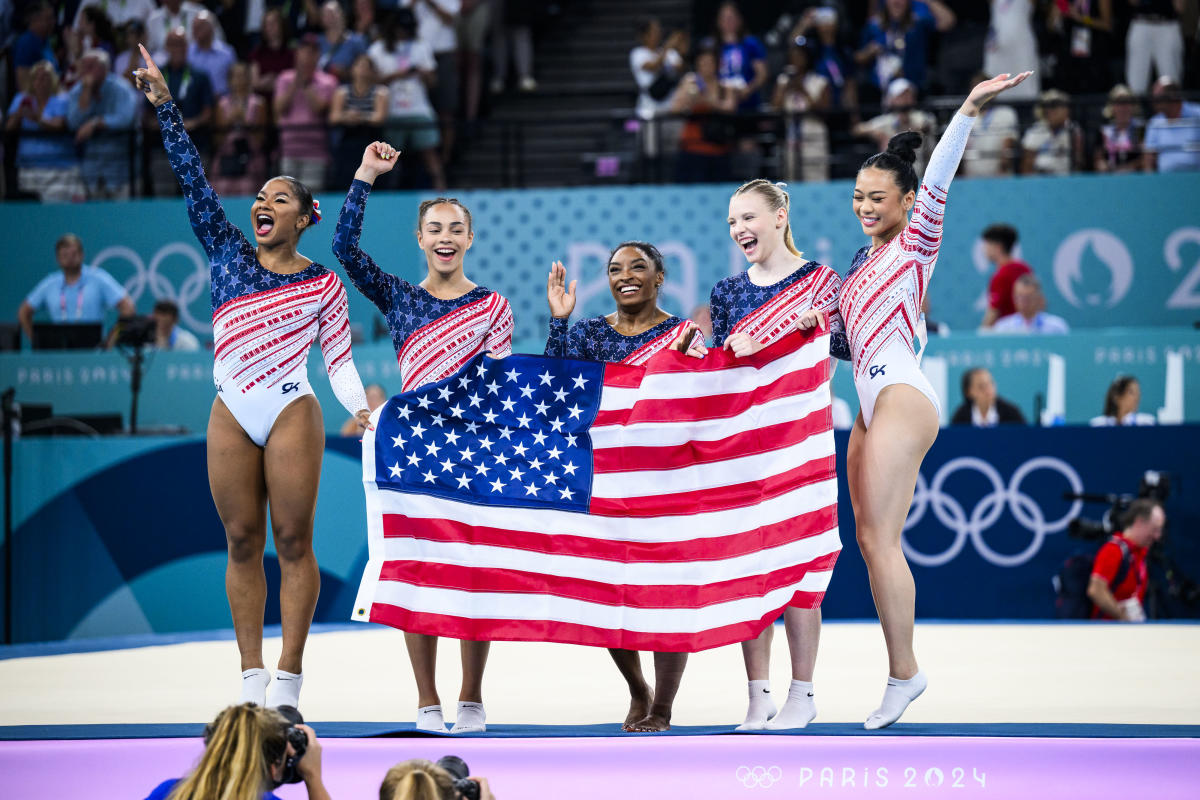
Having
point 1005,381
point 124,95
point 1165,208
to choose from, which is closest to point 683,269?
point 1005,381

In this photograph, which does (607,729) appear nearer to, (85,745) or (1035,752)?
(1035,752)

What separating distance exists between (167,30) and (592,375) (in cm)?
886

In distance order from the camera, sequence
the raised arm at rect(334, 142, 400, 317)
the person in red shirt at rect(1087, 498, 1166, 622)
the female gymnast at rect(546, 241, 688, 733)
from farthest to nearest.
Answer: the person in red shirt at rect(1087, 498, 1166, 622)
the raised arm at rect(334, 142, 400, 317)
the female gymnast at rect(546, 241, 688, 733)

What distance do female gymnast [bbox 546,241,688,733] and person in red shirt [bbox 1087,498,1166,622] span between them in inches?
162

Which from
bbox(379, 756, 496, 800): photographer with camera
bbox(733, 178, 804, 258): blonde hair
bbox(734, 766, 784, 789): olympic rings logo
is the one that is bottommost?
bbox(734, 766, 784, 789): olympic rings logo

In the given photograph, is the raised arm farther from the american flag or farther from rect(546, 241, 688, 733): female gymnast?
rect(546, 241, 688, 733): female gymnast

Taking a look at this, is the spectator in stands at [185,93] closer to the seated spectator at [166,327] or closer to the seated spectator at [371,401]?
the seated spectator at [166,327]

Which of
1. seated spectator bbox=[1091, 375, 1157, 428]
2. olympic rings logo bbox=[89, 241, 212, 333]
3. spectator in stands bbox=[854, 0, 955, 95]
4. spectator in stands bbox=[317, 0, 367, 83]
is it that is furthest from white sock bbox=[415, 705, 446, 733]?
spectator in stands bbox=[317, 0, 367, 83]

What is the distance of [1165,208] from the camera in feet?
34.3

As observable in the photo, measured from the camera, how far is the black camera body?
3.16m

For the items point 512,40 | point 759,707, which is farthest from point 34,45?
point 759,707

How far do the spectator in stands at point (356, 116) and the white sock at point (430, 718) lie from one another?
23.2 feet

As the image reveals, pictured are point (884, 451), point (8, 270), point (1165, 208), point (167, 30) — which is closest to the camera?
point (884, 451)

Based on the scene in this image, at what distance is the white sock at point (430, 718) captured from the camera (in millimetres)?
4621
